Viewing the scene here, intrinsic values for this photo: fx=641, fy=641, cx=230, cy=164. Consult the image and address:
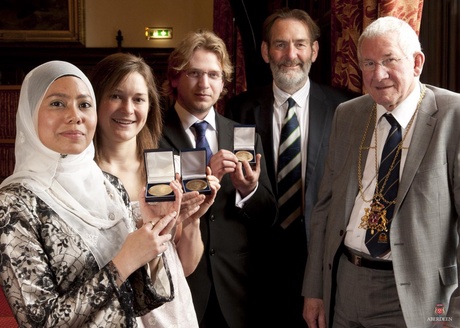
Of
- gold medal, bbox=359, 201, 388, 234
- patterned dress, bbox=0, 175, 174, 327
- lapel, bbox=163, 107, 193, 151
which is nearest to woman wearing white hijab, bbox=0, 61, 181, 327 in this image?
patterned dress, bbox=0, 175, 174, 327

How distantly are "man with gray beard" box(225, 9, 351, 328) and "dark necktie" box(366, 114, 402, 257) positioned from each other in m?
0.76

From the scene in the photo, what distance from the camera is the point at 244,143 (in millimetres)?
2646

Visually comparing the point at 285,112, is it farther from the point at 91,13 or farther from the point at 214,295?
the point at 91,13

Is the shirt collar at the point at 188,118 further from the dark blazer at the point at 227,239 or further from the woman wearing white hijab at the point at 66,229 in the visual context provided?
the woman wearing white hijab at the point at 66,229

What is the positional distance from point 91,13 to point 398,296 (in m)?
8.22

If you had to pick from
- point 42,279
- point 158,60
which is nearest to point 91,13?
point 158,60

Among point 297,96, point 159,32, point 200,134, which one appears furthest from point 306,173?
point 159,32

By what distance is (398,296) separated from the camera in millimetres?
2129

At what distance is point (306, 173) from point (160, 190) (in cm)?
114

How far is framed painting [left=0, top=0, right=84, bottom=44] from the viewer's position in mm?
9312

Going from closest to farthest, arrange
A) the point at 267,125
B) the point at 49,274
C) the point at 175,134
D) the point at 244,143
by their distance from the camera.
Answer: the point at 49,274
the point at 244,143
the point at 175,134
the point at 267,125

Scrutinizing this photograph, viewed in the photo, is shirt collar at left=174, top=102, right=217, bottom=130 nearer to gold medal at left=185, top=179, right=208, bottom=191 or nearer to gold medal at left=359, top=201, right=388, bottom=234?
gold medal at left=185, top=179, right=208, bottom=191

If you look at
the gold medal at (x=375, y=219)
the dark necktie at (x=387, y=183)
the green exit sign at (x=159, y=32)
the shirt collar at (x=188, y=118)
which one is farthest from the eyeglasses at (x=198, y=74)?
the green exit sign at (x=159, y=32)

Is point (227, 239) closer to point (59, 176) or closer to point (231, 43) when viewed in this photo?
point (59, 176)
